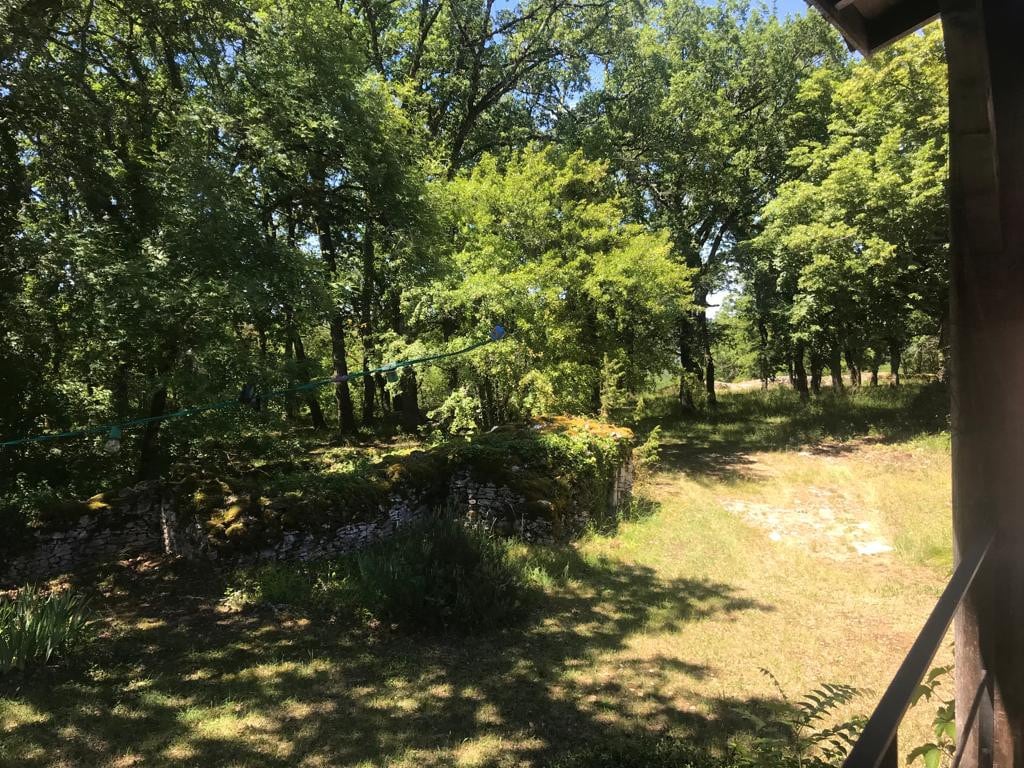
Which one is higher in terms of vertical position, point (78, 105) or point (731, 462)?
point (78, 105)

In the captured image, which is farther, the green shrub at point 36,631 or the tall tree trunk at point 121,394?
the tall tree trunk at point 121,394

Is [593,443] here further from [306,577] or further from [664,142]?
[664,142]

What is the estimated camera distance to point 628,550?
8531 millimetres

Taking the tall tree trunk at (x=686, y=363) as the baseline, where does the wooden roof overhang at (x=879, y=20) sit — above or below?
above

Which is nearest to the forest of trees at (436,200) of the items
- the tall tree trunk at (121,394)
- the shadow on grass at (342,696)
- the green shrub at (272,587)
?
the tall tree trunk at (121,394)

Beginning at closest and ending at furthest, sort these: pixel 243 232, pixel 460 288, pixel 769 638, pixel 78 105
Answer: pixel 769 638
pixel 78 105
pixel 243 232
pixel 460 288

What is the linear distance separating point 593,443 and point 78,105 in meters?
8.15

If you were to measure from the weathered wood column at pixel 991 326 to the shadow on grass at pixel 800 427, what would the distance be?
1086cm

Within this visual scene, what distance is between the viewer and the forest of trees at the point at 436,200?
750 cm

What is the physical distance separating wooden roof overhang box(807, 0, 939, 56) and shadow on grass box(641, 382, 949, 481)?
10.9 meters

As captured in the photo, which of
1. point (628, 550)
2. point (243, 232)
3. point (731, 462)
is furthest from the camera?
point (731, 462)

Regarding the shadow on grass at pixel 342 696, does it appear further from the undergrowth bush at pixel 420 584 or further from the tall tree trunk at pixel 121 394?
the tall tree trunk at pixel 121 394

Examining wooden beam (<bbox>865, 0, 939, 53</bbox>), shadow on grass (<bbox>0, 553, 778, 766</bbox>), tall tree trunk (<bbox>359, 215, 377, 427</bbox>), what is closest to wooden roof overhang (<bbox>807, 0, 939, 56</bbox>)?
wooden beam (<bbox>865, 0, 939, 53</bbox>)

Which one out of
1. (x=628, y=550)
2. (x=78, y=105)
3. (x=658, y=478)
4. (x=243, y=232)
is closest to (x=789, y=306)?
(x=658, y=478)
